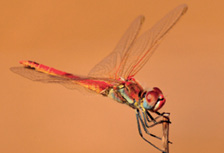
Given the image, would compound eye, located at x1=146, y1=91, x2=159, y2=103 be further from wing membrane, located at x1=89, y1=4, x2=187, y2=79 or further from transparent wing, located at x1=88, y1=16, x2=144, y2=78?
transparent wing, located at x1=88, y1=16, x2=144, y2=78

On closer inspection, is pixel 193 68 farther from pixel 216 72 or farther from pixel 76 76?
pixel 76 76

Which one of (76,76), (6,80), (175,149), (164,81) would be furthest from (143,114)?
(6,80)

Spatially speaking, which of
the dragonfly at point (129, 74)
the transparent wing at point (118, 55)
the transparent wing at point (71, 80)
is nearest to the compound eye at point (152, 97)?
the dragonfly at point (129, 74)

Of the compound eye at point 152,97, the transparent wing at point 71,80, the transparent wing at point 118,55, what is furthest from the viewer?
the transparent wing at point 118,55

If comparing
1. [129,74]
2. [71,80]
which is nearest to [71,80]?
[71,80]

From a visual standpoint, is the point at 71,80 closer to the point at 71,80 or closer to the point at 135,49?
the point at 71,80

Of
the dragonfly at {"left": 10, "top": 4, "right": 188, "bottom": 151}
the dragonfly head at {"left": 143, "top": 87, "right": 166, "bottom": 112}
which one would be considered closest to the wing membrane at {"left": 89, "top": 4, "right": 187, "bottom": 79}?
the dragonfly at {"left": 10, "top": 4, "right": 188, "bottom": 151}

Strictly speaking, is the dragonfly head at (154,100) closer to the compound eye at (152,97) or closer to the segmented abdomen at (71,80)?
the compound eye at (152,97)
